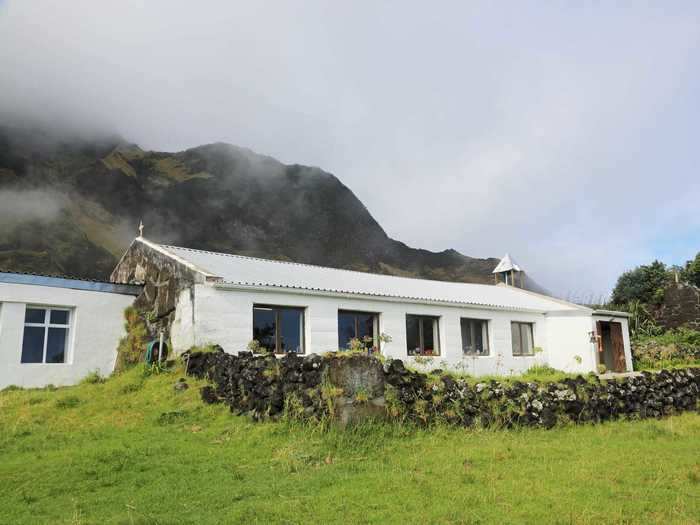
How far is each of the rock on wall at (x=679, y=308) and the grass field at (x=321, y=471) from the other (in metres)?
22.0

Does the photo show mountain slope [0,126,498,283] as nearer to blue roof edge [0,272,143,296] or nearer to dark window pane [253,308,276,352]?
blue roof edge [0,272,143,296]

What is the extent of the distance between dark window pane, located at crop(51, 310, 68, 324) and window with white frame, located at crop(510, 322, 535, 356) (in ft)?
56.9

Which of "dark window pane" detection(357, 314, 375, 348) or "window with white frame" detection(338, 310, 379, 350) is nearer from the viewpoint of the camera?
"window with white frame" detection(338, 310, 379, 350)

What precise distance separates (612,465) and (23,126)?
54.1m

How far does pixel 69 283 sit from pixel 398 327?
35.3ft

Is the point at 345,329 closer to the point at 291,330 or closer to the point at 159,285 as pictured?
the point at 291,330

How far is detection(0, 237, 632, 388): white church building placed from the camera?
616 inches

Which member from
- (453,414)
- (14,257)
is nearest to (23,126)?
(14,257)

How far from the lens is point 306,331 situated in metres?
17.2

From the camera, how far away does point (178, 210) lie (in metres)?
58.1

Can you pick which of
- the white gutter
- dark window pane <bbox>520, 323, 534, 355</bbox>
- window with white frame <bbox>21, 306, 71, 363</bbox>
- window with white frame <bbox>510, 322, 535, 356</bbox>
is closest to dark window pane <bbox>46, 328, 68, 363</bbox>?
window with white frame <bbox>21, 306, 71, 363</bbox>

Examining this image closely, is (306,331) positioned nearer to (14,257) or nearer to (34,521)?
(34,521)

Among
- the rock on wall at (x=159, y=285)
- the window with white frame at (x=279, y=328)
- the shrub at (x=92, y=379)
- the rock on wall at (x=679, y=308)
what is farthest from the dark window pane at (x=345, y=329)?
the rock on wall at (x=679, y=308)

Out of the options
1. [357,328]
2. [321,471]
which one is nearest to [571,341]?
[357,328]
